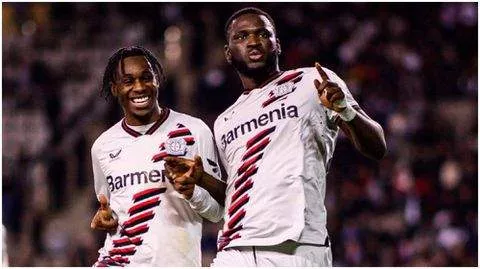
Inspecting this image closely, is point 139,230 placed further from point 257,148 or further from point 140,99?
point 257,148

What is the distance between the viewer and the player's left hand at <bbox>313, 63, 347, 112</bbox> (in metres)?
5.78

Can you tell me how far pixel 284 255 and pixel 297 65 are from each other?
10.8 metres

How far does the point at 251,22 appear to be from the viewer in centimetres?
630

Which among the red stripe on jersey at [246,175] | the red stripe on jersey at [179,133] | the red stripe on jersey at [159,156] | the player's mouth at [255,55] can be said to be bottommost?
the red stripe on jersey at [246,175]

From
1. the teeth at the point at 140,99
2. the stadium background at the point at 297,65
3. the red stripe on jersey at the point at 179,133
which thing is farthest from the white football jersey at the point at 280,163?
the stadium background at the point at 297,65

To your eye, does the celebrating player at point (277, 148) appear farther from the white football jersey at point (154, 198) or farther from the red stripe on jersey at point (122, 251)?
the red stripe on jersey at point (122, 251)

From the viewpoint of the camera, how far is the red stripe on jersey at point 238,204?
6.08 meters

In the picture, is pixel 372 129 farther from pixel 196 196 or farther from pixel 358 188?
pixel 358 188

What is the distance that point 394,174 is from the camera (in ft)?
47.2

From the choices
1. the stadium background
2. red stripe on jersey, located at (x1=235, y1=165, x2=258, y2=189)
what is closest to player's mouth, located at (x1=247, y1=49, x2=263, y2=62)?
red stripe on jersey, located at (x1=235, y1=165, x2=258, y2=189)

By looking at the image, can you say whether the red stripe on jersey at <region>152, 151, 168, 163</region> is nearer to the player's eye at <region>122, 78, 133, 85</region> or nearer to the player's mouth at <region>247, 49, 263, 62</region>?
the player's eye at <region>122, 78, 133, 85</region>

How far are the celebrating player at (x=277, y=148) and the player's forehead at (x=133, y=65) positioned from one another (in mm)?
558

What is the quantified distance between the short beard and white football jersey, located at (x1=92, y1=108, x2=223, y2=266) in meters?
0.51

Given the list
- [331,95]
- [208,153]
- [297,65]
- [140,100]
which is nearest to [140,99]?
[140,100]
